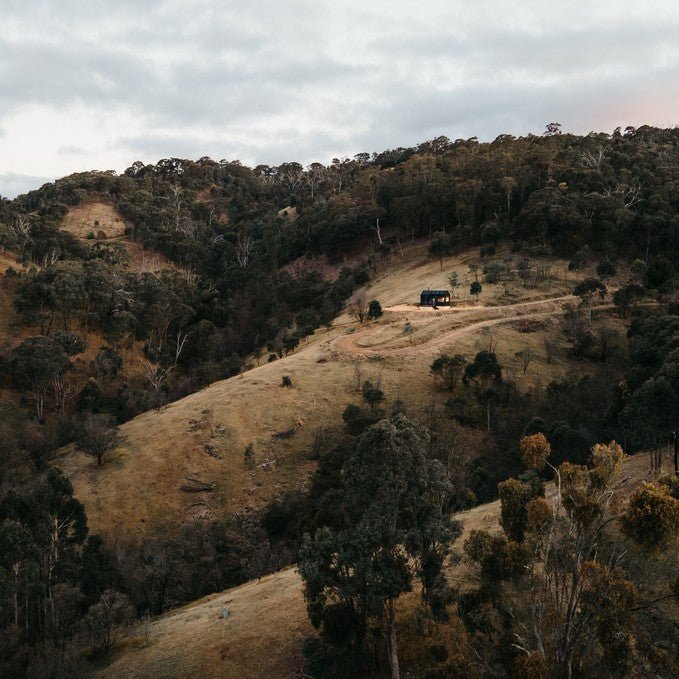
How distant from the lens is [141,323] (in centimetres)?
8825

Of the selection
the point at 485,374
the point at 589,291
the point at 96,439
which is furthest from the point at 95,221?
the point at 589,291

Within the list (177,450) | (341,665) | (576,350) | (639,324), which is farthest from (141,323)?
(341,665)

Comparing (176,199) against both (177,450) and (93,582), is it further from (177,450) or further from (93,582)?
(93,582)

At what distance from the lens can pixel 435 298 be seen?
7350cm

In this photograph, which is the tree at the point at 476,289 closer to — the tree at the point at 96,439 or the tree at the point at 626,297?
the tree at the point at 626,297

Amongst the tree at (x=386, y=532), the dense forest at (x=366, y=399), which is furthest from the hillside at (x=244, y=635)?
the tree at (x=386, y=532)

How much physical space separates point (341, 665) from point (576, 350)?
49664 millimetres

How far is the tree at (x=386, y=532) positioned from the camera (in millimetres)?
17766

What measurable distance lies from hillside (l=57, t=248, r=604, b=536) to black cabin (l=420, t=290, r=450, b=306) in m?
1.81

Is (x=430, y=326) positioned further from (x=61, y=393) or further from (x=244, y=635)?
(x=61, y=393)

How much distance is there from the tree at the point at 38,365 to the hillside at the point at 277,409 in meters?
15.1

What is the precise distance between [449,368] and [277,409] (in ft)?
58.6

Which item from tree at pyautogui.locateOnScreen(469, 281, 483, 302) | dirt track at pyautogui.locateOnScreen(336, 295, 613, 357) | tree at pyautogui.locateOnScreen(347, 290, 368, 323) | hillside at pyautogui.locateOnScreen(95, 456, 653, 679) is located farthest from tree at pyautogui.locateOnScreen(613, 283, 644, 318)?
hillside at pyautogui.locateOnScreen(95, 456, 653, 679)

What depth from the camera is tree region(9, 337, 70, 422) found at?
65.1 meters
